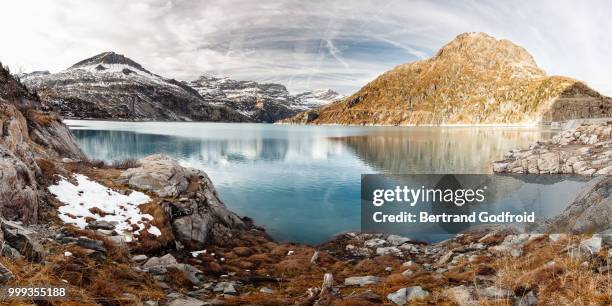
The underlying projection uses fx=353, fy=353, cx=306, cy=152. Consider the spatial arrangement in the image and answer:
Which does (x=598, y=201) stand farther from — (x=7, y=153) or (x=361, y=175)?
(x=361, y=175)

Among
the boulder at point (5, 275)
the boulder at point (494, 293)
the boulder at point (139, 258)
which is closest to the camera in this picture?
the boulder at point (5, 275)

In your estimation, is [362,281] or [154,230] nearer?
[362,281]

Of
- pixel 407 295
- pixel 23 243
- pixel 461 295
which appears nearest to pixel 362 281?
pixel 407 295

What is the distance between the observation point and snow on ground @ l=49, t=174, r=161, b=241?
48.2 ft

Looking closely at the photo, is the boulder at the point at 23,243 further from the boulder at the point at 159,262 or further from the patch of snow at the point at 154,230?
the patch of snow at the point at 154,230

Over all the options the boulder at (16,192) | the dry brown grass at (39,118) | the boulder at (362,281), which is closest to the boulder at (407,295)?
the boulder at (362,281)

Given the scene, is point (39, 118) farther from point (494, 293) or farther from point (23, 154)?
point (494, 293)

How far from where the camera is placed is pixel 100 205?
16281 millimetres

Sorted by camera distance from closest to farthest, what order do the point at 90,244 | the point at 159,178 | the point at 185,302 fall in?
the point at 185,302 < the point at 90,244 < the point at 159,178

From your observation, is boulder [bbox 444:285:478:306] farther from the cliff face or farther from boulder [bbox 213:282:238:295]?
the cliff face

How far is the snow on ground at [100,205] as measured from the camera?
14688mm

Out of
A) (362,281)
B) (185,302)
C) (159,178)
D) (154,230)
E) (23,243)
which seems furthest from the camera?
(159,178)

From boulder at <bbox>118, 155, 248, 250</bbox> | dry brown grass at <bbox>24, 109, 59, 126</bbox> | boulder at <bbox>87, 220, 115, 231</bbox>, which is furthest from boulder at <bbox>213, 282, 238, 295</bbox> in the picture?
dry brown grass at <bbox>24, 109, 59, 126</bbox>

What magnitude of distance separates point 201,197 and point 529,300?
56.7 feet
